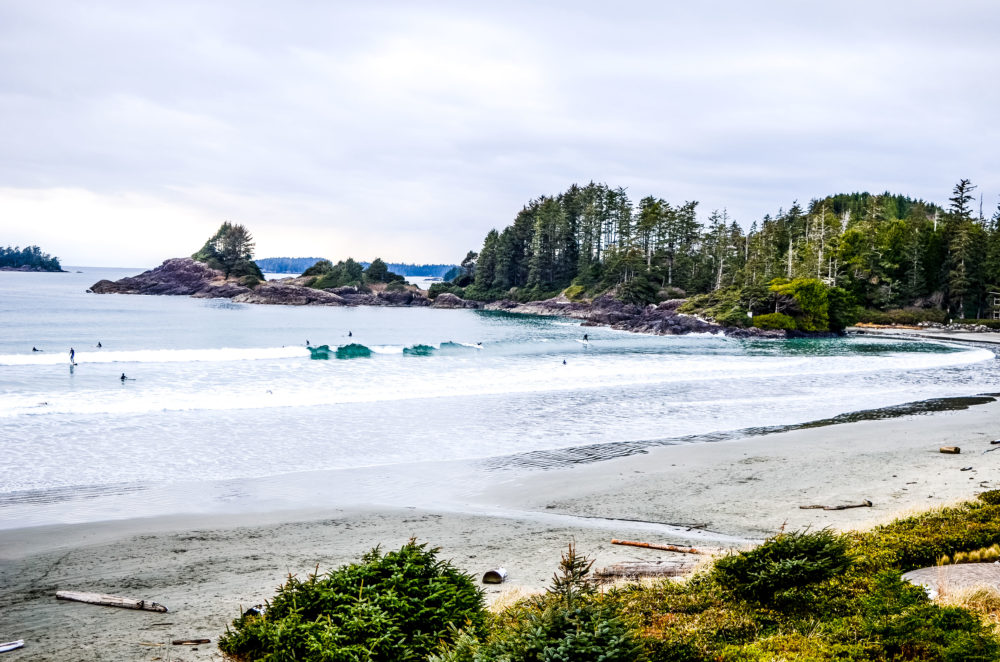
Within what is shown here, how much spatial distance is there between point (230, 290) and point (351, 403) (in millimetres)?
94551

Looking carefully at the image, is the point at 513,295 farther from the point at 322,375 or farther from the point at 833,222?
the point at 322,375

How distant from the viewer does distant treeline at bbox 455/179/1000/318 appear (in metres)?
83.8

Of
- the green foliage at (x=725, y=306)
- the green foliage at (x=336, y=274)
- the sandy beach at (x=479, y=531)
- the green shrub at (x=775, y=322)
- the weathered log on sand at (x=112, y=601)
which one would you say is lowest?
the sandy beach at (x=479, y=531)

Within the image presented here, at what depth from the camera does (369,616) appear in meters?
5.86

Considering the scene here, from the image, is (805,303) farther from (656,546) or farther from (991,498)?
(656,546)

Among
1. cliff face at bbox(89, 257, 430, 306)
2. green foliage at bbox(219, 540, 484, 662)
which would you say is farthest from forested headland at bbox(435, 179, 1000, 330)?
green foliage at bbox(219, 540, 484, 662)

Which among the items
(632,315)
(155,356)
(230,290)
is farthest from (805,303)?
(230,290)

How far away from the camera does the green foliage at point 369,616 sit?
566cm

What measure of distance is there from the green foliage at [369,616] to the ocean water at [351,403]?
7.31m

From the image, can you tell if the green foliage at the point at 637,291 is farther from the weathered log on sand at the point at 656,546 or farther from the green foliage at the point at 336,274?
the weathered log on sand at the point at 656,546

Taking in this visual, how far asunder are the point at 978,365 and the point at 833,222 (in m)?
61.0

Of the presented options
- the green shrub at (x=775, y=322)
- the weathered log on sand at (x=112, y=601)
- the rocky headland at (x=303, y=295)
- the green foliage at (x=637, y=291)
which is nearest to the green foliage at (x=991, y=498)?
the weathered log on sand at (x=112, y=601)

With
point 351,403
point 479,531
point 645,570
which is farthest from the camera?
point 351,403

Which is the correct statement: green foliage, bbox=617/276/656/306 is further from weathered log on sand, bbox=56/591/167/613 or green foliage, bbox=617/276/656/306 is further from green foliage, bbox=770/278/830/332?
weathered log on sand, bbox=56/591/167/613
